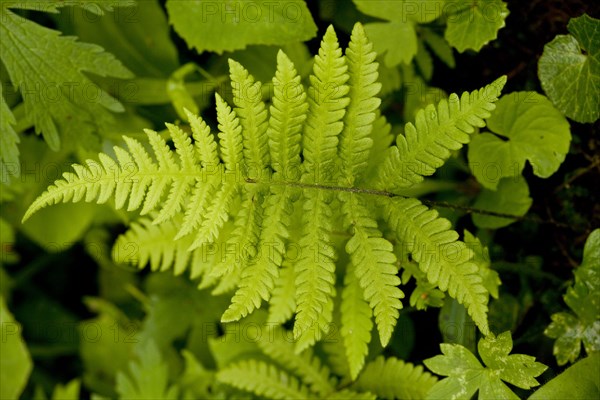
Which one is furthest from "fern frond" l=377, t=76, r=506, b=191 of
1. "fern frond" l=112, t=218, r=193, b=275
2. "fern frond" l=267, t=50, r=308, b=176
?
"fern frond" l=112, t=218, r=193, b=275

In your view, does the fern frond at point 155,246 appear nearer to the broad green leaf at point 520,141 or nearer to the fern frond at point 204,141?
the fern frond at point 204,141

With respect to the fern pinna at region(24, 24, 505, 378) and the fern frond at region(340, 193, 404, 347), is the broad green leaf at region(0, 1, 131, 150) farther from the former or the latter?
the fern frond at region(340, 193, 404, 347)

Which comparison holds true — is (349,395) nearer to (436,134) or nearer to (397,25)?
(436,134)

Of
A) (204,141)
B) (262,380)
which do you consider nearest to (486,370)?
(262,380)

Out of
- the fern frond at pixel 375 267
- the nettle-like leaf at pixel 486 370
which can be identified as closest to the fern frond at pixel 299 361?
the nettle-like leaf at pixel 486 370

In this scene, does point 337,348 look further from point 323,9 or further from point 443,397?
point 323,9

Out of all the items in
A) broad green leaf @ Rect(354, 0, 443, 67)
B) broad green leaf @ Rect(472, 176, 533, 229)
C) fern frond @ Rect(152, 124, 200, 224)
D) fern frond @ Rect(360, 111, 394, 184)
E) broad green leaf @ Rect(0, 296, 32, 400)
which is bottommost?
broad green leaf @ Rect(0, 296, 32, 400)
